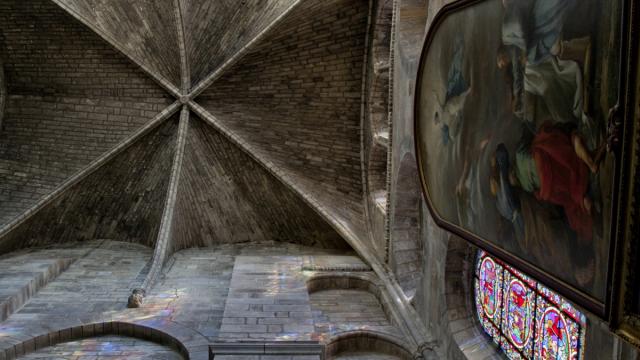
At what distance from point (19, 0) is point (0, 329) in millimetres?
6299

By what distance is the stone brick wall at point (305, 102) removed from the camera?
39.0 ft

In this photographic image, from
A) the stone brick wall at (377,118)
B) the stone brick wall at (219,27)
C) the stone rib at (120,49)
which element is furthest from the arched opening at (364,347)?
the stone rib at (120,49)

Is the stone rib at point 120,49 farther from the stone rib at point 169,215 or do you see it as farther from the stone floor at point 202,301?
the stone floor at point 202,301

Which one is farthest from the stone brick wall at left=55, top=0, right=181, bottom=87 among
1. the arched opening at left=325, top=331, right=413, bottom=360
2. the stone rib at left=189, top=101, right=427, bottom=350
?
the arched opening at left=325, top=331, right=413, bottom=360

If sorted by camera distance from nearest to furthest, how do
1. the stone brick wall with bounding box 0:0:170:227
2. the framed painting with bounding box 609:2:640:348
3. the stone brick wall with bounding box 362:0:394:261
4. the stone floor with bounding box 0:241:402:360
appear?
the framed painting with bounding box 609:2:640:348 < the stone floor with bounding box 0:241:402:360 < the stone brick wall with bounding box 362:0:394:261 < the stone brick wall with bounding box 0:0:170:227

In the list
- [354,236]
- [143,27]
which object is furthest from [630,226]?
[143,27]

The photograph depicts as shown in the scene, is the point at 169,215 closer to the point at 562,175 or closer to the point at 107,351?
the point at 107,351

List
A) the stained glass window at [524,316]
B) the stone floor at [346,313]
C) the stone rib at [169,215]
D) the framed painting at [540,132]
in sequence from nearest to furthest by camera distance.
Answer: the framed painting at [540,132]
the stained glass window at [524,316]
the stone floor at [346,313]
the stone rib at [169,215]

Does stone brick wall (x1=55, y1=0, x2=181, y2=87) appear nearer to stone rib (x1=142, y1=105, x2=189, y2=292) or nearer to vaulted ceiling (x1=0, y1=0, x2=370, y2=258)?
vaulted ceiling (x1=0, y1=0, x2=370, y2=258)

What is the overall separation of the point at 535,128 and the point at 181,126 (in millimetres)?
9926

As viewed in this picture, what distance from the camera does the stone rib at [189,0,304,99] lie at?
1119 cm

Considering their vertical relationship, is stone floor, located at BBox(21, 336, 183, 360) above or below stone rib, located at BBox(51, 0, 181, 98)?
below

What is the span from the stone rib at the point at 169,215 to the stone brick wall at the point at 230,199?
187 mm

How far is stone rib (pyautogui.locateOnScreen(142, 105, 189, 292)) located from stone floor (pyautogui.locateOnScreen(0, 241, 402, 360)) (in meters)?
0.23
